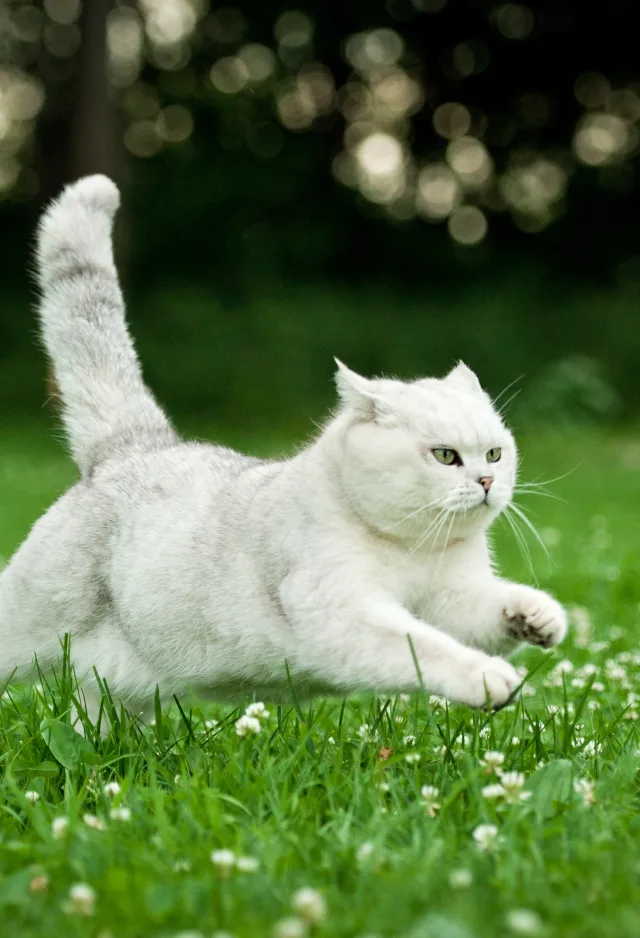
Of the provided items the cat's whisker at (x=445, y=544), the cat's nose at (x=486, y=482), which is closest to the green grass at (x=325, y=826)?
the cat's whisker at (x=445, y=544)

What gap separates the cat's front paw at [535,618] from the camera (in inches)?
109

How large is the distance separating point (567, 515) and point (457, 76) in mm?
15848

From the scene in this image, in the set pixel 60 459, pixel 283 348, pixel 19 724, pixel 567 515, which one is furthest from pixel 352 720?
pixel 283 348

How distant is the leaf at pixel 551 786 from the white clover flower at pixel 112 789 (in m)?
0.92

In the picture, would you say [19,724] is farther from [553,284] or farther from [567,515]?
[553,284]

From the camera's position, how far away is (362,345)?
1744cm

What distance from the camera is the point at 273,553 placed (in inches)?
121

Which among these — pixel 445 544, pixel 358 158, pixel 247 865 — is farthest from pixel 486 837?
pixel 358 158

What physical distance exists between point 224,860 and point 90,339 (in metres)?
2.10

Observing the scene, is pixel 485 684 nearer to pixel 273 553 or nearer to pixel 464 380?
pixel 273 553

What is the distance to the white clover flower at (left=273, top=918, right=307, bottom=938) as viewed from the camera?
5.74ft

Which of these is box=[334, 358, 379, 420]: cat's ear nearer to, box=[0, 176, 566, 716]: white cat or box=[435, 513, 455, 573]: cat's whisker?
box=[0, 176, 566, 716]: white cat

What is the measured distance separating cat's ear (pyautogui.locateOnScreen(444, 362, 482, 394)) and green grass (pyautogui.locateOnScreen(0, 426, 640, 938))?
0.92 m

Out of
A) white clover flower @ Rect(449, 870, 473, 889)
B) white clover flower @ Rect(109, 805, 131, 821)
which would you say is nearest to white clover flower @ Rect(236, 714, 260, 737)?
white clover flower @ Rect(109, 805, 131, 821)
